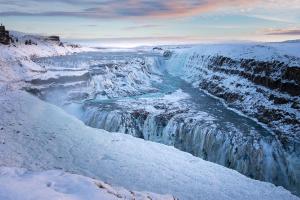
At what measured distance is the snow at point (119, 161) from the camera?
16.4 metres

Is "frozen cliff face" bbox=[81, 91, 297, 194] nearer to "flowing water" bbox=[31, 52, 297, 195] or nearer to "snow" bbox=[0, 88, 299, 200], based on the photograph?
"flowing water" bbox=[31, 52, 297, 195]

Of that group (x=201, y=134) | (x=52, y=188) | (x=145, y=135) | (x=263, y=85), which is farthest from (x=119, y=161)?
(x=263, y=85)

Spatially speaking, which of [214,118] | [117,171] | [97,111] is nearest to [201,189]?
[117,171]

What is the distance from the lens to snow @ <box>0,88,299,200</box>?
1641cm

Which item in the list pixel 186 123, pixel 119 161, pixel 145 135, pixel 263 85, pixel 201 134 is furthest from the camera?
pixel 263 85

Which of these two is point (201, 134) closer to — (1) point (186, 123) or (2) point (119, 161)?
(1) point (186, 123)

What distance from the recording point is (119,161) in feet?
61.9

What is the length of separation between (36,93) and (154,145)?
21291 mm

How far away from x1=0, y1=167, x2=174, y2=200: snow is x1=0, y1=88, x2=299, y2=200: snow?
29.5 inches

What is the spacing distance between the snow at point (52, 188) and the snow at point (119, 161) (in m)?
0.75

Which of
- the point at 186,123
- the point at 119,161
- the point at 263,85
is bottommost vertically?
the point at 186,123

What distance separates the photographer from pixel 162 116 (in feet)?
109

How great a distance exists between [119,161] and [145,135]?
1347 cm

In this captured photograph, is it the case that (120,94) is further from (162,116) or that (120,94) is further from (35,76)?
(162,116)
